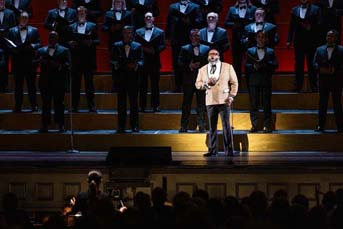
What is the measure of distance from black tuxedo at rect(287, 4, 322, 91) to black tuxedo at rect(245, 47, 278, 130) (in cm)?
101

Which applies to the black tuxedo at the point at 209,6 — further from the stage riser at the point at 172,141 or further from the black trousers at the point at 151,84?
the stage riser at the point at 172,141

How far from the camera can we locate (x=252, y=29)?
16.6 m

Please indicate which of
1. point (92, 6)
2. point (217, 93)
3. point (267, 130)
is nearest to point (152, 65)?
point (92, 6)

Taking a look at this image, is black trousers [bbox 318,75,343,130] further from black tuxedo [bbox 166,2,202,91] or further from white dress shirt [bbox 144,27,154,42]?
white dress shirt [bbox 144,27,154,42]

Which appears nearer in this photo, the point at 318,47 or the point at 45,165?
the point at 45,165

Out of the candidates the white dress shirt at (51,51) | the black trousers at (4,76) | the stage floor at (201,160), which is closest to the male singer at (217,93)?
the stage floor at (201,160)

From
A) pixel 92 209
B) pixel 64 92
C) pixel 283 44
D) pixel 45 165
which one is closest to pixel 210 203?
pixel 92 209

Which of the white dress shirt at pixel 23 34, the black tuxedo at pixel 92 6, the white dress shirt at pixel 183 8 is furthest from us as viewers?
the black tuxedo at pixel 92 6

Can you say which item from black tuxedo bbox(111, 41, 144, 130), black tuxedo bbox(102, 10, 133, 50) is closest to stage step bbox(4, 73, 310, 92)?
black tuxedo bbox(102, 10, 133, 50)

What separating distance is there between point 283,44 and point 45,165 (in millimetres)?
7997

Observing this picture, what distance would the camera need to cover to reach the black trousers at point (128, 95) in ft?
52.4

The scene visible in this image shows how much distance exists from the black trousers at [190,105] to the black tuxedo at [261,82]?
859 millimetres

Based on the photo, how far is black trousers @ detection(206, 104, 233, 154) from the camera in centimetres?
1487

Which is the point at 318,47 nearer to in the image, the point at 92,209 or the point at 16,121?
the point at 16,121
